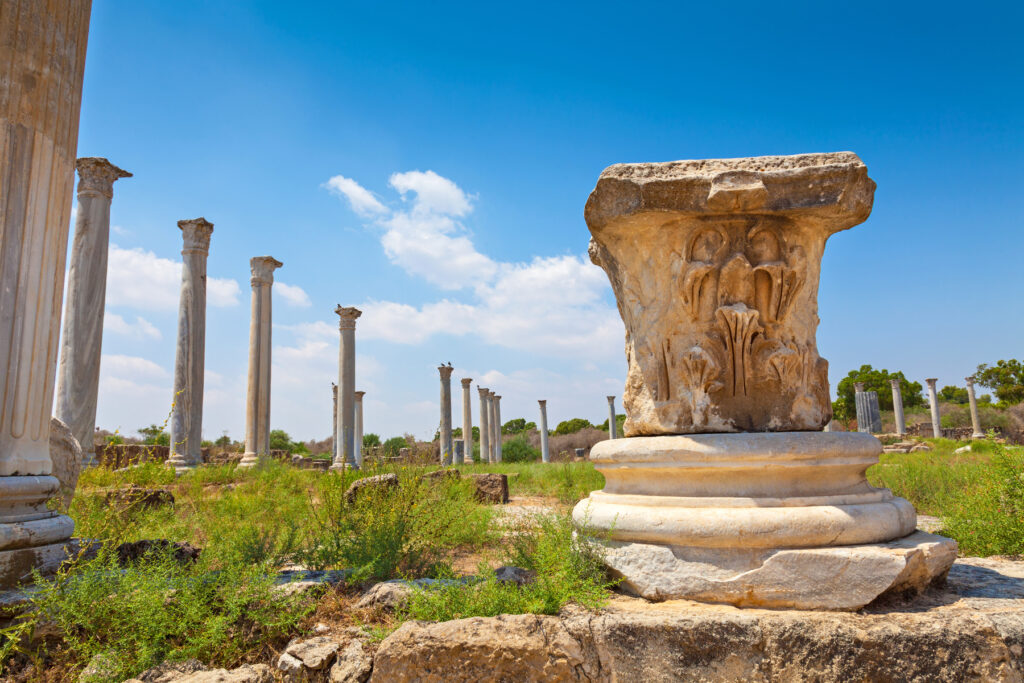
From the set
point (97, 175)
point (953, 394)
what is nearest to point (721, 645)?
point (97, 175)

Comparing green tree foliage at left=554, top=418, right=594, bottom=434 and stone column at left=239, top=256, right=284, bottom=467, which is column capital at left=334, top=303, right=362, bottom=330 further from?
green tree foliage at left=554, top=418, right=594, bottom=434

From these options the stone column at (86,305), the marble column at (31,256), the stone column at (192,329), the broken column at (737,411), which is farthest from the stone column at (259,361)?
the broken column at (737,411)

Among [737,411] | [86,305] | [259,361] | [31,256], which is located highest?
[86,305]

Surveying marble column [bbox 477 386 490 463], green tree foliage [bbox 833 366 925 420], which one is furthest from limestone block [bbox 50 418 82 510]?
green tree foliage [bbox 833 366 925 420]

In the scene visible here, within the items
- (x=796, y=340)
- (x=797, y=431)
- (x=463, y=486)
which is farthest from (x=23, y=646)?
(x=463, y=486)

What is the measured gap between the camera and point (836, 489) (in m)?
3.03

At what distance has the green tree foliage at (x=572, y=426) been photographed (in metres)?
57.2

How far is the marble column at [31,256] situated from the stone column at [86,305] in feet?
23.2

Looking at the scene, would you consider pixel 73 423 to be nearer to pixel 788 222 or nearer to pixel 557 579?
pixel 557 579

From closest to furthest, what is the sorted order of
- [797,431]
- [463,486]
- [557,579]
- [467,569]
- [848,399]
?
[557,579]
[797,431]
[467,569]
[463,486]
[848,399]

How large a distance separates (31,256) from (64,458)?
1858 millimetres

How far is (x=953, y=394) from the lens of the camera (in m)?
57.1

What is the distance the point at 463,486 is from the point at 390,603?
174 inches

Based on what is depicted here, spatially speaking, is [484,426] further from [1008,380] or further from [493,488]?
[1008,380]
